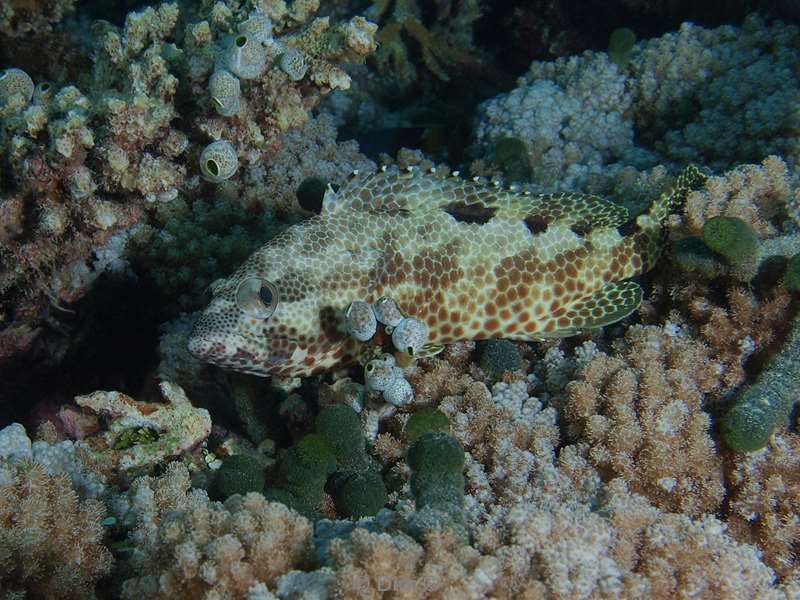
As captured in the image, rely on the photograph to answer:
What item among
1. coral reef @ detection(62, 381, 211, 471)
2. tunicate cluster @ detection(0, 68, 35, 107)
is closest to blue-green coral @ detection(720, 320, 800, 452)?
coral reef @ detection(62, 381, 211, 471)

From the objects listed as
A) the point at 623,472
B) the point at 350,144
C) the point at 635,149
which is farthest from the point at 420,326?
the point at 635,149

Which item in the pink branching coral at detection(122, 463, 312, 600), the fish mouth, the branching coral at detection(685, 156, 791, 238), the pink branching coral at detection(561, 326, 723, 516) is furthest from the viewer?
the branching coral at detection(685, 156, 791, 238)

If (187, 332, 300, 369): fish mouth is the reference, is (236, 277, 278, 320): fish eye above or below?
above

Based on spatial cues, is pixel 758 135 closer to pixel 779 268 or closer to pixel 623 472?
pixel 779 268

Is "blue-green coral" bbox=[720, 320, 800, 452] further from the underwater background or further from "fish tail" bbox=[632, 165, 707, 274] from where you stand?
"fish tail" bbox=[632, 165, 707, 274]

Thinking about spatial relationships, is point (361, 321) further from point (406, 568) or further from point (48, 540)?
point (48, 540)

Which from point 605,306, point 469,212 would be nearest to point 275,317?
point 469,212

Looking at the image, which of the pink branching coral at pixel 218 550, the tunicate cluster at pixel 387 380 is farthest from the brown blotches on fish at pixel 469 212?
the pink branching coral at pixel 218 550

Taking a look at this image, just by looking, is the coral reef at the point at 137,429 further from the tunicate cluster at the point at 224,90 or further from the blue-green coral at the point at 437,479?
the tunicate cluster at the point at 224,90
